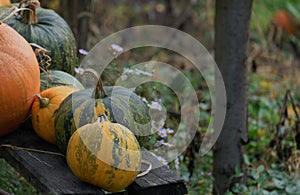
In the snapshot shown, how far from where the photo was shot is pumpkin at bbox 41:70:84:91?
7.11 feet

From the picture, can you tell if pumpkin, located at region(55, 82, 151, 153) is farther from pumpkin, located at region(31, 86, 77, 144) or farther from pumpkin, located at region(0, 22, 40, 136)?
pumpkin, located at region(0, 22, 40, 136)

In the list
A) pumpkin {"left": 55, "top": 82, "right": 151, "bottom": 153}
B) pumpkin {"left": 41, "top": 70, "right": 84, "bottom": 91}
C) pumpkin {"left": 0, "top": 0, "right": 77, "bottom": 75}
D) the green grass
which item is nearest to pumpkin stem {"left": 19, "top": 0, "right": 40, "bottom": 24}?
pumpkin {"left": 0, "top": 0, "right": 77, "bottom": 75}

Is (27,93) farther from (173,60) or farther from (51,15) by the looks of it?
(173,60)

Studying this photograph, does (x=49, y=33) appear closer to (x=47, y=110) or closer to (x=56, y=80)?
(x=56, y=80)

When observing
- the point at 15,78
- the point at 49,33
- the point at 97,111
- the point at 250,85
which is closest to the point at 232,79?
the point at 49,33

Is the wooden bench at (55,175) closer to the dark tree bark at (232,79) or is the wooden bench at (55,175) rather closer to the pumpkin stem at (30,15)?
the pumpkin stem at (30,15)

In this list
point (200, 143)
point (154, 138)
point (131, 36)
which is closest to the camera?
point (154, 138)

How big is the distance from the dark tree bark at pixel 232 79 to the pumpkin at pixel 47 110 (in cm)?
98

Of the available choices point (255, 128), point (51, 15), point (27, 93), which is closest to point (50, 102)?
point (27, 93)

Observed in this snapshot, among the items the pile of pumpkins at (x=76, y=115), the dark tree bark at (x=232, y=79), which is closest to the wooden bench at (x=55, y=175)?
the pile of pumpkins at (x=76, y=115)

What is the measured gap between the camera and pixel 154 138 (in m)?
2.34

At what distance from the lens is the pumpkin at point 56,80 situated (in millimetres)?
Answer: 2168

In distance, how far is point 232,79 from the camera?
2.73 m

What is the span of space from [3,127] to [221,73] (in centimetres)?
119
